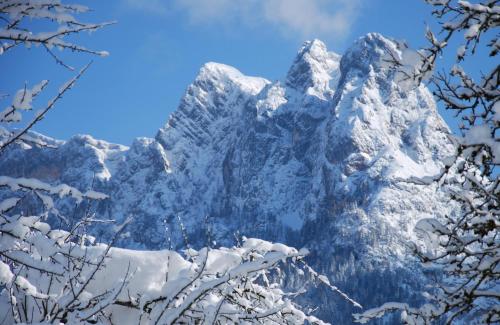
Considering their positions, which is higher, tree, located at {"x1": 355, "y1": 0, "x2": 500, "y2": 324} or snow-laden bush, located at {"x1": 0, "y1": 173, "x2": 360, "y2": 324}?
tree, located at {"x1": 355, "y1": 0, "x2": 500, "y2": 324}

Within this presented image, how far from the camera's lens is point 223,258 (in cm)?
398

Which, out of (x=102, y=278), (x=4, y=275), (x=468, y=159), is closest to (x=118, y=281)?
(x=102, y=278)

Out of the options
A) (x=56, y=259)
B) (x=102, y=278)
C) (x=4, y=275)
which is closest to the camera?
(x=4, y=275)

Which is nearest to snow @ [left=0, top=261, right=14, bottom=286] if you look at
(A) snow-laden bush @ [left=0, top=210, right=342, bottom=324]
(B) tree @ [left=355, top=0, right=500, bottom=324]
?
Result: (A) snow-laden bush @ [left=0, top=210, right=342, bottom=324]

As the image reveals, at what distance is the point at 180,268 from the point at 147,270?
0.34m

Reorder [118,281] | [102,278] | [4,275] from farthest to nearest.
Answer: [102,278]
[118,281]
[4,275]

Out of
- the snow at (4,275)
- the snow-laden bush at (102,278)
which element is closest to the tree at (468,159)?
the snow-laden bush at (102,278)

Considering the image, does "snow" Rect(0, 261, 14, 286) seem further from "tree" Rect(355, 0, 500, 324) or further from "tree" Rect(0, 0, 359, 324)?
"tree" Rect(355, 0, 500, 324)

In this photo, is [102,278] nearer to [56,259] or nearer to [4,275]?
[56,259]

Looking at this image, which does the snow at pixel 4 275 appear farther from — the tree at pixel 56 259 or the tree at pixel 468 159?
the tree at pixel 468 159

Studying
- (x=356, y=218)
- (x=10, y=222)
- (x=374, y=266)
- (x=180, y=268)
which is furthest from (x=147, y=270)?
(x=356, y=218)

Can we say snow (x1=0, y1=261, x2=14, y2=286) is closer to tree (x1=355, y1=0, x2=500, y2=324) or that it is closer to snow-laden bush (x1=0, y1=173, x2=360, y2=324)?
snow-laden bush (x1=0, y1=173, x2=360, y2=324)

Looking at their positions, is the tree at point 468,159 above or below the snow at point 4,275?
above

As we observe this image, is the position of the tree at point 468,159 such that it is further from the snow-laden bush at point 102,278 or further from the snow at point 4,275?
the snow at point 4,275
